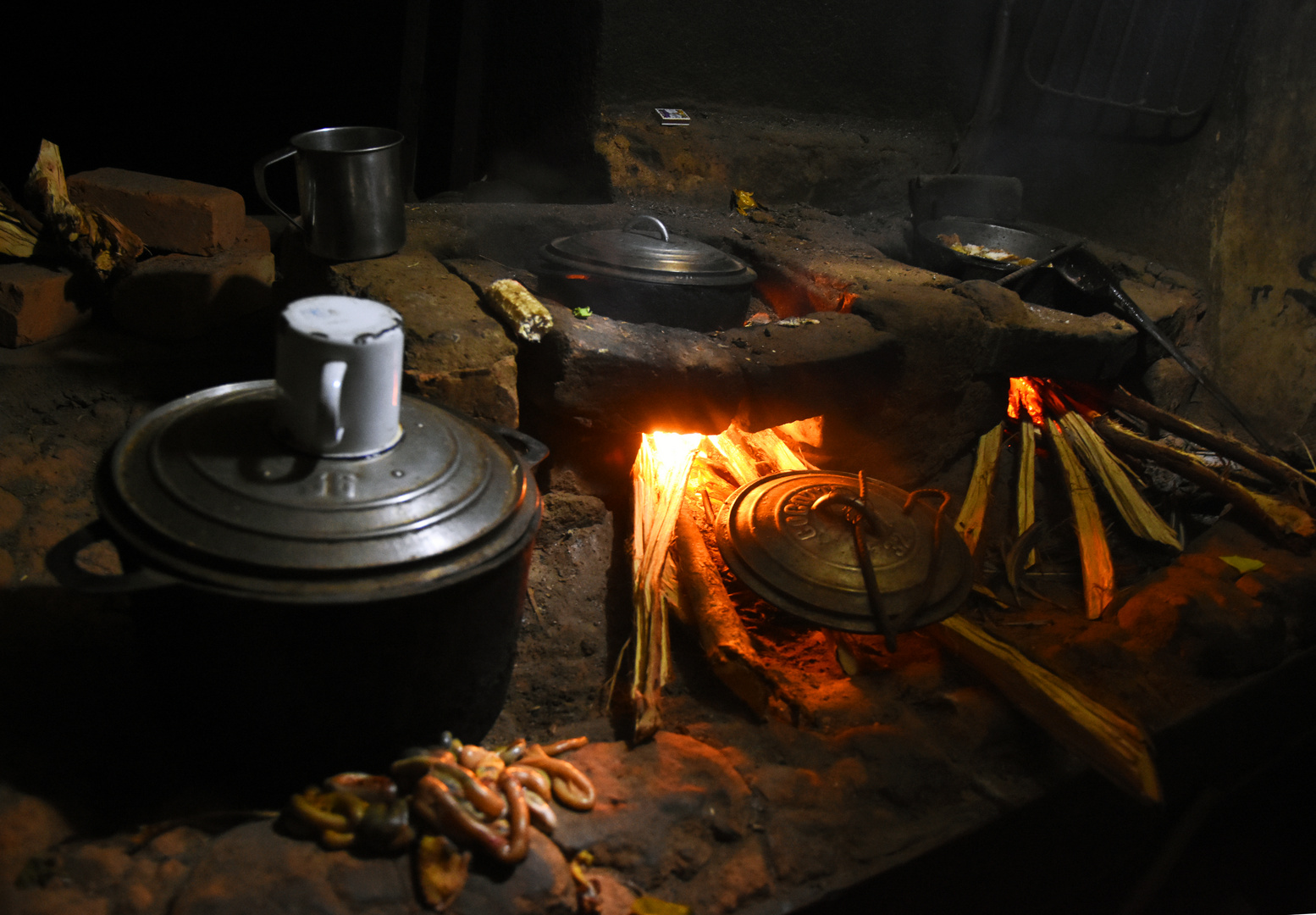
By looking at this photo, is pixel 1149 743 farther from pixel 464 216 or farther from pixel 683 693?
pixel 464 216

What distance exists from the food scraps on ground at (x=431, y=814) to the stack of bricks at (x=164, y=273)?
2347 mm

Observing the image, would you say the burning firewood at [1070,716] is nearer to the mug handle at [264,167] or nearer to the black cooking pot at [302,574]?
the black cooking pot at [302,574]

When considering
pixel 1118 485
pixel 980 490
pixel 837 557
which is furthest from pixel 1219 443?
pixel 837 557

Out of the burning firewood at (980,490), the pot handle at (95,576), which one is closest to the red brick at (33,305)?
the pot handle at (95,576)

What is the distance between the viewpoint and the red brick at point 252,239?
12.1 feet

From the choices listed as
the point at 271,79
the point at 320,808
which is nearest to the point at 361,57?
the point at 271,79

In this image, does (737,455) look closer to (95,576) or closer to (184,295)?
(184,295)

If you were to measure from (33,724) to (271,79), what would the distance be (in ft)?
14.1

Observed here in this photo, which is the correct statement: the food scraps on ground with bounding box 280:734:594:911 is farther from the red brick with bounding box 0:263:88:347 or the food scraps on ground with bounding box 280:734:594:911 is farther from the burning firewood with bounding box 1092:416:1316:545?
the burning firewood with bounding box 1092:416:1316:545

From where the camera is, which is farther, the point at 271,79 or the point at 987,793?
the point at 271,79

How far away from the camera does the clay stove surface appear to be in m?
1.72

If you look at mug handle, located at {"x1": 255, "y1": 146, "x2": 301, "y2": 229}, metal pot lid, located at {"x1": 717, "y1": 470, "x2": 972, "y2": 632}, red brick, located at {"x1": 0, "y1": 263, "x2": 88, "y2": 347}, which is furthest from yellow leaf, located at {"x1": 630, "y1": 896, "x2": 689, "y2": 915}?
red brick, located at {"x1": 0, "y1": 263, "x2": 88, "y2": 347}

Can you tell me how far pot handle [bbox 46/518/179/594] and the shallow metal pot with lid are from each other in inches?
74.7

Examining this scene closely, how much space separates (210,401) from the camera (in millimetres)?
1886
